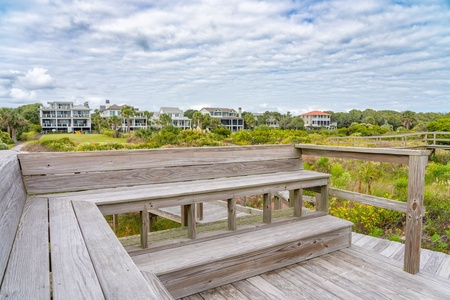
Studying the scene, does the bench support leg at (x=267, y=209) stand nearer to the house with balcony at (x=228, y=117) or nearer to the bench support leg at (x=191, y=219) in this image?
the bench support leg at (x=191, y=219)

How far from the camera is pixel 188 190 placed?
2338 mm

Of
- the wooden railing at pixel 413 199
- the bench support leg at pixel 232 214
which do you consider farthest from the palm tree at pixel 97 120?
the wooden railing at pixel 413 199

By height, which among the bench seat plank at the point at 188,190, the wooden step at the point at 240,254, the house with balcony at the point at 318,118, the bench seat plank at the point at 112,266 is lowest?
the wooden step at the point at 240,254

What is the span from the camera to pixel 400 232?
453cm

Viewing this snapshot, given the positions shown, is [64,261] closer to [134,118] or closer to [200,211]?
[200,211]

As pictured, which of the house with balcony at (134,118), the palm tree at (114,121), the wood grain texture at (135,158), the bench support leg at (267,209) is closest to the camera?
the wood grain texture at (135,158)

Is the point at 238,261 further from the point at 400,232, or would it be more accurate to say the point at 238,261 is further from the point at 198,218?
the point at 400,232

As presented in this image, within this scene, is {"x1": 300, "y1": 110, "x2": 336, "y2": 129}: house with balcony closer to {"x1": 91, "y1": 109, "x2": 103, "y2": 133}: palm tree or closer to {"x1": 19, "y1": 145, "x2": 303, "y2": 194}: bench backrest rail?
{"x1": 91, "y1": 109, "x2": 103, "y2": 133}: palm tree

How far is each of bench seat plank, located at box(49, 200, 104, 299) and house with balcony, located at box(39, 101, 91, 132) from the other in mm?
57003

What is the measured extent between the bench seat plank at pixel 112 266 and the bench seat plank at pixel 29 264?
15 centimetres

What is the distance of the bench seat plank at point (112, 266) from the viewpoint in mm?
819

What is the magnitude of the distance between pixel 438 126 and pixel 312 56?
12.2 meters

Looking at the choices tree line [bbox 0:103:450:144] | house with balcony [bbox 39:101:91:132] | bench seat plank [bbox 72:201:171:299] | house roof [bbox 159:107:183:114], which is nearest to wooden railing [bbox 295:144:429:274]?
bench seat plank [bbox 72:201:171:299]

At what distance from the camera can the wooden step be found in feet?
6.69
